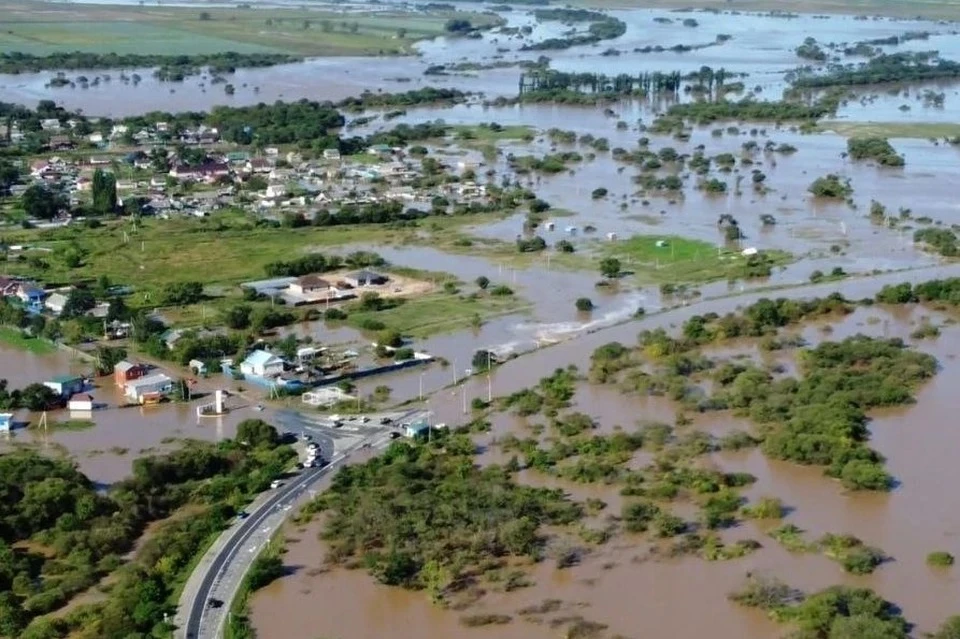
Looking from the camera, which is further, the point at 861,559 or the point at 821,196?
the point at 821,196

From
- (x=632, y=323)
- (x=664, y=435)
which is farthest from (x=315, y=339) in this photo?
(x=664, y=435)

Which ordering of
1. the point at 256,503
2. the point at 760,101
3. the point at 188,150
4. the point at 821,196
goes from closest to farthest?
the point at 256,503 < the point at 821,196 < the point at 188,150 < the point at 760,101

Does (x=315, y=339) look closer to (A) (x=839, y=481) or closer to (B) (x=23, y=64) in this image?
(A) (x=839, y=481)

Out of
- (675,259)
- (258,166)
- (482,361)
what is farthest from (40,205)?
(482,361)

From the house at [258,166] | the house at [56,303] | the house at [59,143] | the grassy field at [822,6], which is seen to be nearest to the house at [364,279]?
the house at [56,303]

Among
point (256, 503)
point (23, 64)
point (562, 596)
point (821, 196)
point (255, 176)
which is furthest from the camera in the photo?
point (23, 64)

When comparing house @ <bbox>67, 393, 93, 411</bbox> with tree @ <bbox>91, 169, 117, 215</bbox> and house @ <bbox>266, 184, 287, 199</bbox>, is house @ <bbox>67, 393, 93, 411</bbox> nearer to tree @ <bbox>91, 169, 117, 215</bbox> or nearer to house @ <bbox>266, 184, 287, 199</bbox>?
tree @ <bbox>91, 169, 117, 215</bbox>

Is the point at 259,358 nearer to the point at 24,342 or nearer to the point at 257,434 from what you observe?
the point at 257,434
